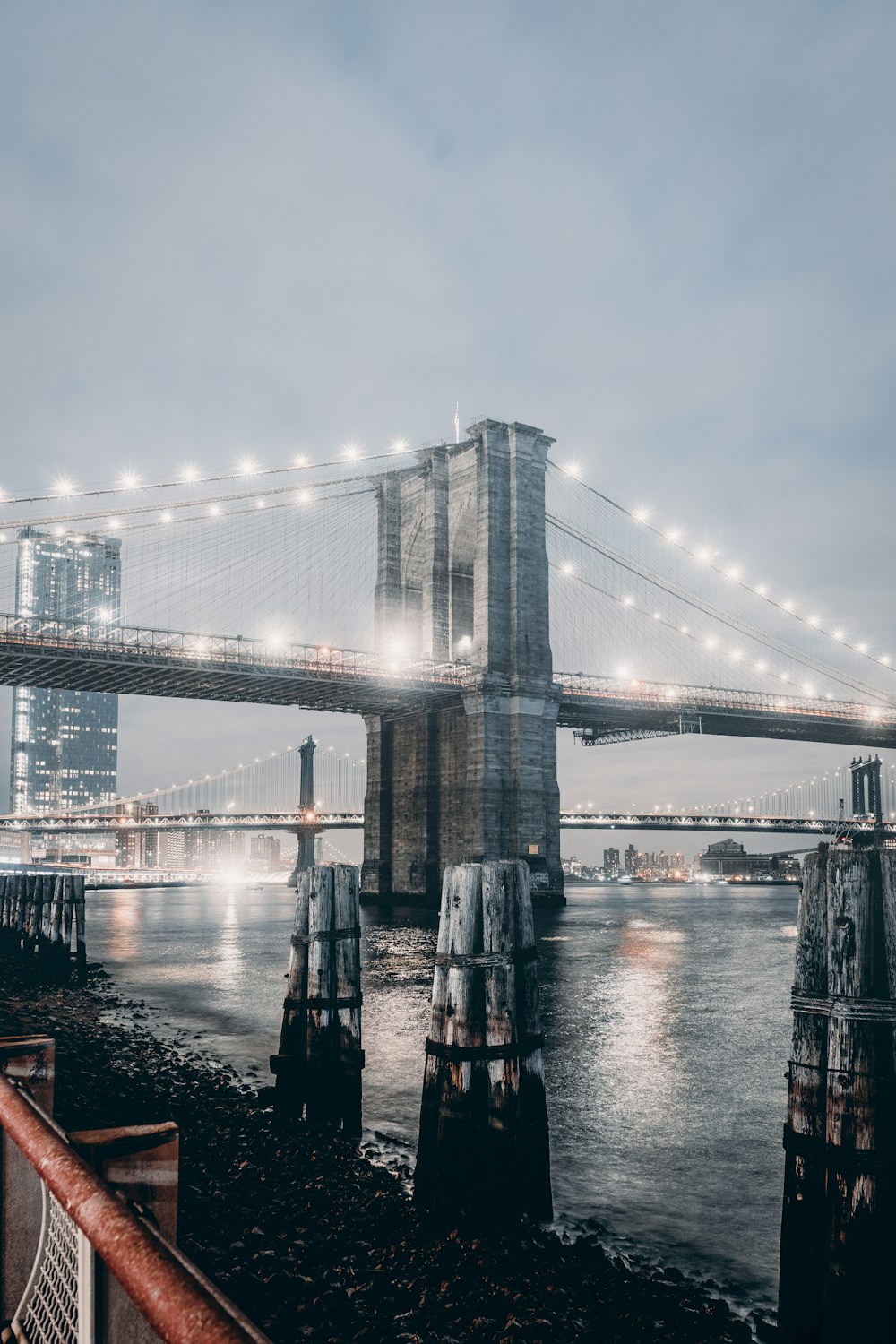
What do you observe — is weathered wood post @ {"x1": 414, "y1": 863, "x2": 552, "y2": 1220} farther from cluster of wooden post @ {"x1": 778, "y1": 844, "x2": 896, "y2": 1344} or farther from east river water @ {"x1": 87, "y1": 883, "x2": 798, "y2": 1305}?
cluster of wooden post @ {"x1": 778, "y1": 844, "x2": 896, "y2": 1344}

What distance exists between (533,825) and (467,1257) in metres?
Answer: 40.7

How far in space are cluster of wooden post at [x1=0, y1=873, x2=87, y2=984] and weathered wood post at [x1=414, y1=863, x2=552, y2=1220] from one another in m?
15.9

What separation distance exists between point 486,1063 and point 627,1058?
8.62 m

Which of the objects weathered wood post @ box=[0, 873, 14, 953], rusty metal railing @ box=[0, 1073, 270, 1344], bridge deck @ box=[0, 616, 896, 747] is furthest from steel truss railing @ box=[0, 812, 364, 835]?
rusty metal railing @ box=[0, 1073, 270, 1344]

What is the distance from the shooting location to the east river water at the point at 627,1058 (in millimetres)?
7719

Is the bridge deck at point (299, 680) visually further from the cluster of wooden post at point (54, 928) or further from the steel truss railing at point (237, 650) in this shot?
the cluster of wooden post at point (54, 928)

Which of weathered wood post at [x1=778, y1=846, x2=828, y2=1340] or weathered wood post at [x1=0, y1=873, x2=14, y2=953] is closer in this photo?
weathered wood post at [x1=778, y1=846, x2=828, y2=1340]

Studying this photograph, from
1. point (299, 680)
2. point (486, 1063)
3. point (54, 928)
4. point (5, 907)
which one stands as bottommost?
point (5, 907)

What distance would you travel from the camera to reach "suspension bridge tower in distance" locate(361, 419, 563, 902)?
46.7 meters

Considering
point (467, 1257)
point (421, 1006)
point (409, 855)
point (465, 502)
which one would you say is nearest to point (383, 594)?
point (465, 502)

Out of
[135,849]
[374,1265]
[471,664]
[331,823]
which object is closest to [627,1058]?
[374,1265]

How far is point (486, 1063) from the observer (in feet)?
20.6

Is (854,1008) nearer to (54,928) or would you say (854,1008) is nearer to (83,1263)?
(83,1263)

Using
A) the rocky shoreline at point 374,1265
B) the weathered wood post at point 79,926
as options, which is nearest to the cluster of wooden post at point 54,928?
the weathered wood post at point 79,926
